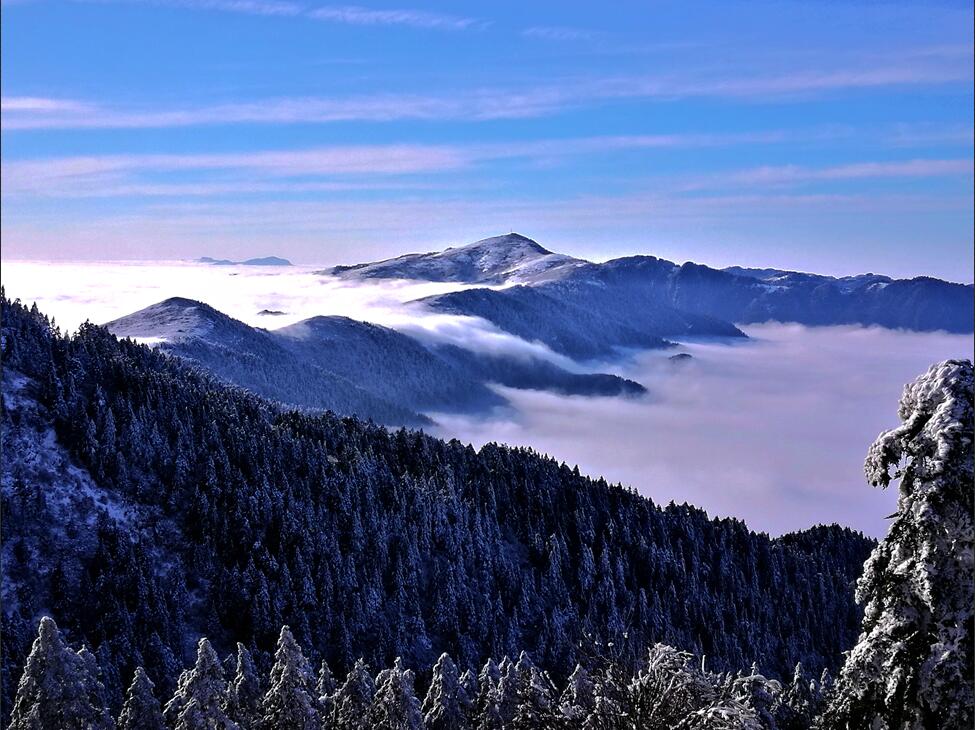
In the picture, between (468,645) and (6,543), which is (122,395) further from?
(468,645)

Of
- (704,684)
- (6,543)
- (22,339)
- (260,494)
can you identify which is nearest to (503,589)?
(260,494)

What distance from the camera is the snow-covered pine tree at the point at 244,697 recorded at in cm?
5664

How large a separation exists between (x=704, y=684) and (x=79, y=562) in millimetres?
139675

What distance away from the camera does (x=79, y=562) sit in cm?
14275

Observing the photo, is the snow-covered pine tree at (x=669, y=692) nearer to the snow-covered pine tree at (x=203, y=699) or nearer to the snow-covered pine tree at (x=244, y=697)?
the snow-covered pine tree at (x=203, y=699)

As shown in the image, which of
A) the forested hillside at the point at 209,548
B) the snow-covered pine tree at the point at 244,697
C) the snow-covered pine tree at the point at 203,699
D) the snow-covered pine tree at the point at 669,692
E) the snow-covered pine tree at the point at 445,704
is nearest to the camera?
the snow-covered pine tree at the point at 669,692

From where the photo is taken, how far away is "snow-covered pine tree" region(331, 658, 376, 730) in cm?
5669

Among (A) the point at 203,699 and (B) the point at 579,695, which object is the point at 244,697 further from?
(B) the point at 579,695

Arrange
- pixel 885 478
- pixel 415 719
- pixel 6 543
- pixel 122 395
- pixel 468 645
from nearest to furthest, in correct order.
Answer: pixel 885 478 → pixel 415 719 → pixel 6 543 → pixel 468 645 → pixel 122 395

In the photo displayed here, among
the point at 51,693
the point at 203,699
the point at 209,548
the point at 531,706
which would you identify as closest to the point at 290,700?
the point at 203,699

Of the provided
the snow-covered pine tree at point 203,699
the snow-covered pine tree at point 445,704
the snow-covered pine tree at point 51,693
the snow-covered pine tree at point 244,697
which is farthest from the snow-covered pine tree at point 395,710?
the snow-covered pine tree at point 51,693

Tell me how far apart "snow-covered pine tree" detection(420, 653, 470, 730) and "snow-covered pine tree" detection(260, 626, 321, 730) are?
15.5m

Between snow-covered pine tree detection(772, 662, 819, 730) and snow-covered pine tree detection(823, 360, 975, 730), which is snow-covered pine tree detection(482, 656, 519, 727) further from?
snow-covered pine tree detection(823, 360, 975, 730)

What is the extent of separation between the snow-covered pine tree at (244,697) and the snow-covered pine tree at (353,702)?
5.44 m
